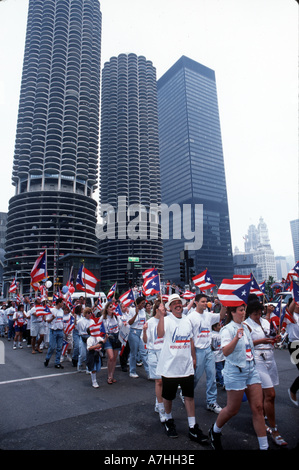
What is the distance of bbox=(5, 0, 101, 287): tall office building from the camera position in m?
93.1

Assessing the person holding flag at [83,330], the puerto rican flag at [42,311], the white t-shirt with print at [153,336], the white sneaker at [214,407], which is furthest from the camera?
the puerto rican flag at [42,311]

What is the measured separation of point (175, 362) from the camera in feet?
14.6

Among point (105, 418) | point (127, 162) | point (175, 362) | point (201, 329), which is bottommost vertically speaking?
point (105, 418)

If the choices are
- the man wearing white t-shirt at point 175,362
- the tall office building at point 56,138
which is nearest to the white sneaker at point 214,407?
the man wearing white t-shirt at point 175,362

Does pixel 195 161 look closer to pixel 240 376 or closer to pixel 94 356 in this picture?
pixel 94 356

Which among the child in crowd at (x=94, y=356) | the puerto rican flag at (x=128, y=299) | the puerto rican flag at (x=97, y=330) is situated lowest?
the child in crowd at (x=94, y=356)

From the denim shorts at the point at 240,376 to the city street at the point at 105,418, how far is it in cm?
81

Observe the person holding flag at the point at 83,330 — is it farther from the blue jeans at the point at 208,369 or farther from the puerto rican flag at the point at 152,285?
the blue jeans at the point at 208,369

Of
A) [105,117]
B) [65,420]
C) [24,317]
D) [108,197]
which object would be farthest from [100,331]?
[105,117]

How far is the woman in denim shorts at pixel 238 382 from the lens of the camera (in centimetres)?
376

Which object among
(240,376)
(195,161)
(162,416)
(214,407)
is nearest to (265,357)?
(240,376)

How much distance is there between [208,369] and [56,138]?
111284 mm

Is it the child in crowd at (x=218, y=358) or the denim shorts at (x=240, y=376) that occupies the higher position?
the denim shorts at (x=240, y=376)
